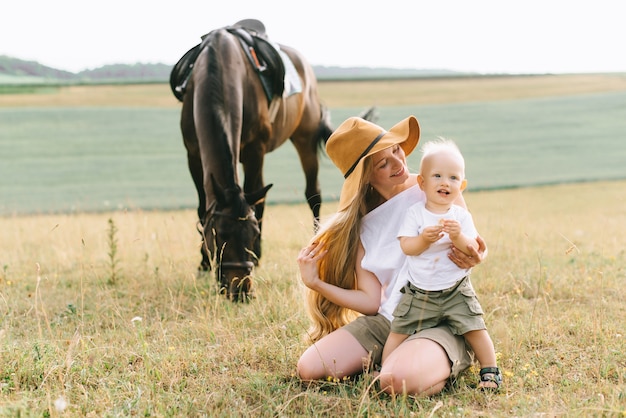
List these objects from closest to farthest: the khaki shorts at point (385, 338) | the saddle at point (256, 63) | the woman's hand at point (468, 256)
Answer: the woman's hand at point (468, 256) → the khaki shorts at point (385, 338) → the saddle at point (256, 63)

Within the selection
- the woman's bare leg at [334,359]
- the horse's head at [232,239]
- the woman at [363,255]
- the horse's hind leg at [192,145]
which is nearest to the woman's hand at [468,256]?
the woman at [363,255]

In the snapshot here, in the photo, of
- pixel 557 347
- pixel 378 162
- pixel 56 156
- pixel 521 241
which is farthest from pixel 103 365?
pixel 56 156

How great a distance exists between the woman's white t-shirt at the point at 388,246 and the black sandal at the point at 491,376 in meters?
0.58

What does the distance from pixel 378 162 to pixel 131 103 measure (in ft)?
101

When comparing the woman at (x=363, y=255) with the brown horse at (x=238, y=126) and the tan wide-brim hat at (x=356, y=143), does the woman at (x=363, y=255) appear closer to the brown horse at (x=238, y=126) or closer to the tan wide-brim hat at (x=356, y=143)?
the tan wide-brim hat at (x=356, y=143)

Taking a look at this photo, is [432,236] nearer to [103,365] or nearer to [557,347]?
[557,347]

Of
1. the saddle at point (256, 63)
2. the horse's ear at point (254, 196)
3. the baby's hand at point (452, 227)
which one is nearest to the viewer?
the baby's hand at point (452, 227)

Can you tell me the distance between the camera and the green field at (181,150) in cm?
1686

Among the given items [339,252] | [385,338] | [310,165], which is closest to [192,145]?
[310,165]

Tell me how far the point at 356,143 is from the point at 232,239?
162 cm

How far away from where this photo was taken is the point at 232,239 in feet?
15.8

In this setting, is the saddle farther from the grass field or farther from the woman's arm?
the woman's arm

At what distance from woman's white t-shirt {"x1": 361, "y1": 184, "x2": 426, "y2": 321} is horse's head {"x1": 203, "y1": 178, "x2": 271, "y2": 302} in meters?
1.32

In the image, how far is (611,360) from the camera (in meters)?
3.72
